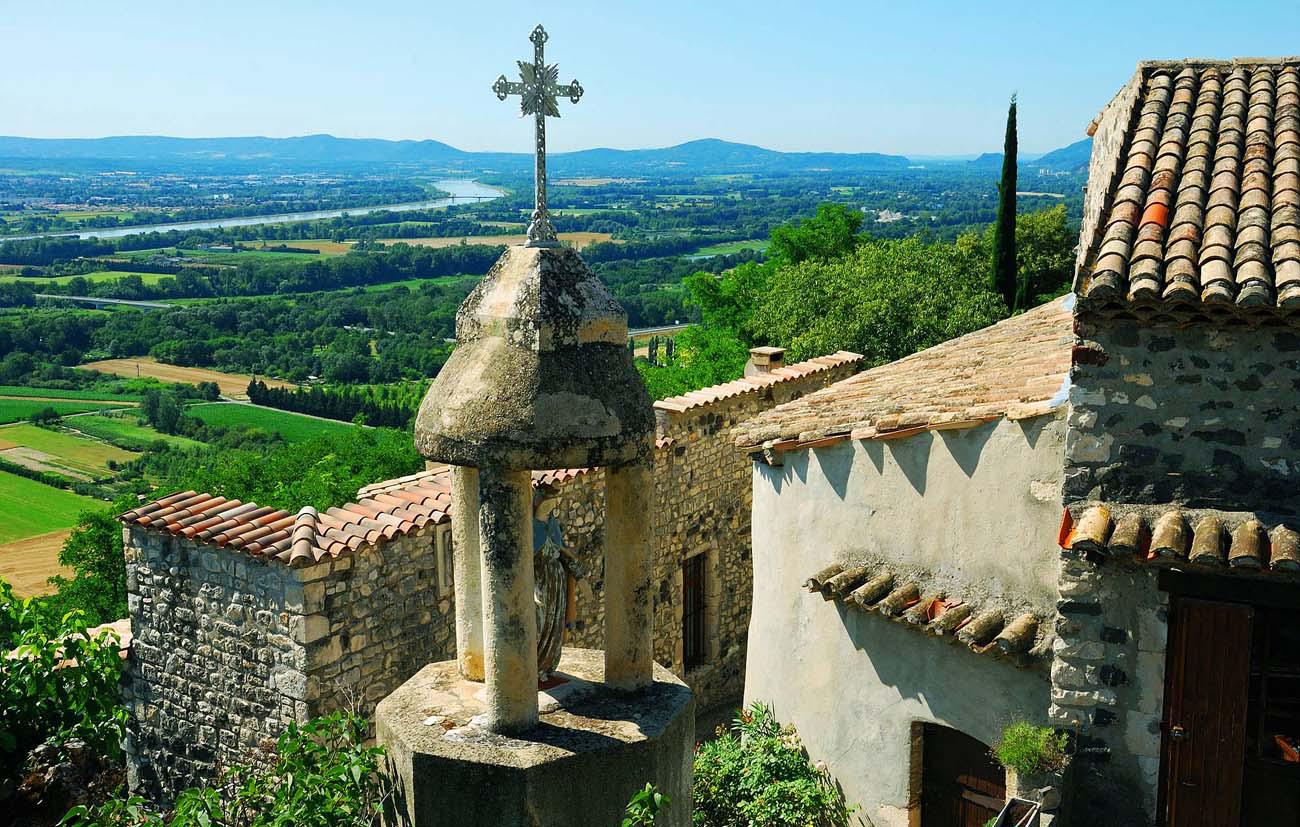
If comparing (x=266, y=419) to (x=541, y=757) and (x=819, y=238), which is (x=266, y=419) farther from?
(x=541, y=757)

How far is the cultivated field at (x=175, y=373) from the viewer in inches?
2589

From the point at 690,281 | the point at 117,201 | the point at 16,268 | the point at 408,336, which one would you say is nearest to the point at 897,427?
the point at 690,281

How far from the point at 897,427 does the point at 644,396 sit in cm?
355

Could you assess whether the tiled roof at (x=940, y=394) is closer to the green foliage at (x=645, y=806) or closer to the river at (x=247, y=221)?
the green foliage at (x=645, y=806)

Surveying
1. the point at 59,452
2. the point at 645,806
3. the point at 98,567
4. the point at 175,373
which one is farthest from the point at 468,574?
the point at 175,373

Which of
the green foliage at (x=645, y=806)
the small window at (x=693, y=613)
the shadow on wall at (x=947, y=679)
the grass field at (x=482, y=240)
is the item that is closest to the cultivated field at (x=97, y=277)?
the grass field at (x=482, y=240)

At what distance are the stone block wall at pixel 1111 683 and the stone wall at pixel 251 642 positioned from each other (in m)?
5.18

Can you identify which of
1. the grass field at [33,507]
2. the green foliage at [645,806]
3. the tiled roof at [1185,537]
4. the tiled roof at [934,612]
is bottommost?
the grass field at [33,507]

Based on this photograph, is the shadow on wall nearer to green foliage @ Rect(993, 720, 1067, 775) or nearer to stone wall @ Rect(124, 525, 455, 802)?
green foliage @ Rect(993, 720, 1067, 775)

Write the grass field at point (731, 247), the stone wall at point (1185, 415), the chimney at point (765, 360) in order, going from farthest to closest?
the grass field at point (731, 247) < the chimney at point (765, 360) < the stone wall at point (1185, 415)

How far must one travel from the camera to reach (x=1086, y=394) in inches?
301

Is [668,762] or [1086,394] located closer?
[668,762]

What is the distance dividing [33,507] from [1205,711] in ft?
144

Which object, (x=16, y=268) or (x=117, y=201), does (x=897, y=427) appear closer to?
(x=16, y=268)
